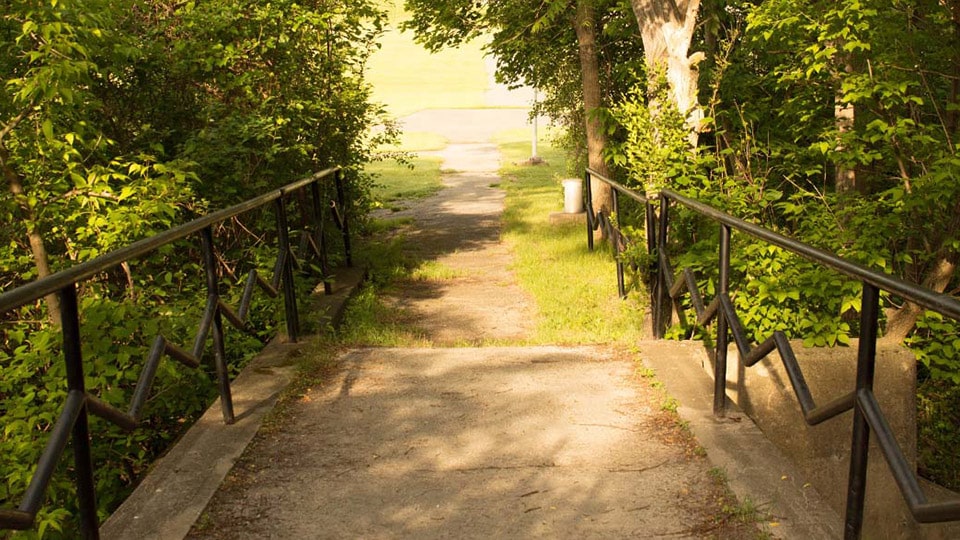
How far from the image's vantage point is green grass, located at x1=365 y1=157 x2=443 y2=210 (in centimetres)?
1967

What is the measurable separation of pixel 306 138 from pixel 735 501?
6759 millimetres

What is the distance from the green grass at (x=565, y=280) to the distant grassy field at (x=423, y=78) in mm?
42383

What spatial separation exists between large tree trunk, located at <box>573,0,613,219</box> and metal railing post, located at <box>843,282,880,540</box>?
9830 millimetres

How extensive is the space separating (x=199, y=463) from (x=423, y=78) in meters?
87.0

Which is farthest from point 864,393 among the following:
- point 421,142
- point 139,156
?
point 421,142

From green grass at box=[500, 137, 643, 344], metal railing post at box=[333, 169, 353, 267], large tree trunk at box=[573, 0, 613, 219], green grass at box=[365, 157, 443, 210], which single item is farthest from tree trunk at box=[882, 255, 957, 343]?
green grass at box=[365, 157, 443, 210]

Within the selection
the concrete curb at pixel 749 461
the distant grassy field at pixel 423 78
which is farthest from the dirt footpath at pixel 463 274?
the distant grassy field at pixel 423 78

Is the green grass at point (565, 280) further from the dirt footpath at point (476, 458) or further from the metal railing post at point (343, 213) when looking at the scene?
the metal railing post at point (343, 213)

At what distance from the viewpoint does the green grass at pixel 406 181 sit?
64.5ft

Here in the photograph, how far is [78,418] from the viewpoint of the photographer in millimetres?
2836

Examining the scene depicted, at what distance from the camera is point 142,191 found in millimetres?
6863

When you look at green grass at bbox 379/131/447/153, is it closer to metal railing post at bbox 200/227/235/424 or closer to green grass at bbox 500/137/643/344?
green grass at bbox 500/137/643/344

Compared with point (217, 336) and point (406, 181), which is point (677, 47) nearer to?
point (217, 336)

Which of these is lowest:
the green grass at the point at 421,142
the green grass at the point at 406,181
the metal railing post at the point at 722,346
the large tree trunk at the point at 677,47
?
the green grass at the point at 406,181
